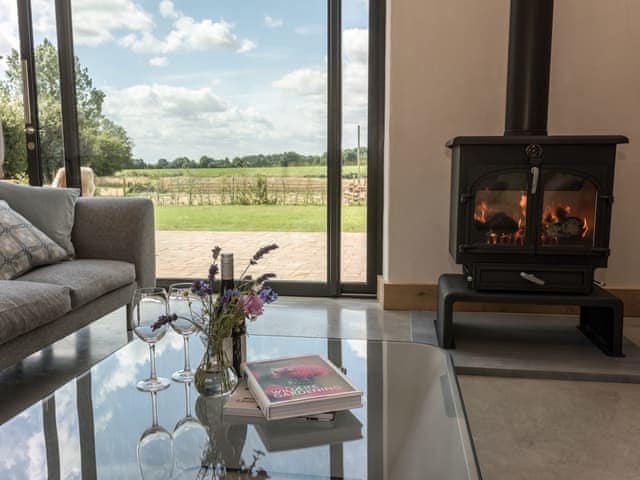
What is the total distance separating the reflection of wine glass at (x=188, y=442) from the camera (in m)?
1.16

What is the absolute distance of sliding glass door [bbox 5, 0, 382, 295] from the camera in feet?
11.9

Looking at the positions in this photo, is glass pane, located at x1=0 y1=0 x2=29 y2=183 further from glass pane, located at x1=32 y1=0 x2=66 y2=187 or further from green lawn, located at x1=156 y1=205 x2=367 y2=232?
green lawn, located at x1=156 y1=205 x2=367 y2=232

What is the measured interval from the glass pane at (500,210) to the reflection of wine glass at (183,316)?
1564 mm

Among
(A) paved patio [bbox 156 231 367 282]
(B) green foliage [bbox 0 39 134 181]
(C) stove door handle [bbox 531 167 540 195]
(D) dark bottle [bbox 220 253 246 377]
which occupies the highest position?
(B) green foliage [bbox 0 39 134 181]

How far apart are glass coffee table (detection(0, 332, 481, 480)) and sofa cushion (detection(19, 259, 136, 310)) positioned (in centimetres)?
89

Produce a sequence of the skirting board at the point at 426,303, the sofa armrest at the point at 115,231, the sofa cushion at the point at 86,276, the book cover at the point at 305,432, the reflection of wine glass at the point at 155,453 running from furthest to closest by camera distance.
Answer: the skirting board at the point at 426,303 < the sofa armrest at the point at 115,231 < the sofa cushion at the point at 86,276 < the book cover at the point at 305,432 < the reflection of wine glass at the point at 155,453

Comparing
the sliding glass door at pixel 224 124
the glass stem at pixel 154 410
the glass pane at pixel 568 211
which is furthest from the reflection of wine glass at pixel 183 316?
the sliding glass door at pixel 224 124

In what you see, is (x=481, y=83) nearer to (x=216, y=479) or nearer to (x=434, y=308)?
(x=434, y=308)

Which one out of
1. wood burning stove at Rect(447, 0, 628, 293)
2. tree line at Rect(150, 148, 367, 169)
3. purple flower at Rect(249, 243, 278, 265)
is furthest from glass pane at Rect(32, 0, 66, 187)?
purple flower at Rect(249, 243, 278, 265)

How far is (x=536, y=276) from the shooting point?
2637mm

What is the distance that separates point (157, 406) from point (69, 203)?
6.06 feet

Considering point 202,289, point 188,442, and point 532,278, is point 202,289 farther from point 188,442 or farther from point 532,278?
point 532,278

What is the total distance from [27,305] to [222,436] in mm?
1176

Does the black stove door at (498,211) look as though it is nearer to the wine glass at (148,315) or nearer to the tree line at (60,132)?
the tree line at (60,132)
